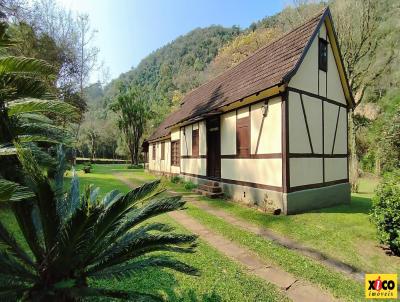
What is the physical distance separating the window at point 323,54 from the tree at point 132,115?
32486mm

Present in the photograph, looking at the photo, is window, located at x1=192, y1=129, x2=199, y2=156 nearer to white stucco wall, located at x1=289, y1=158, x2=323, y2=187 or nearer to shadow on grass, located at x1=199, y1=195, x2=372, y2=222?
shadow on grass, located at x1=199, y1=195, x2=372, y2=222

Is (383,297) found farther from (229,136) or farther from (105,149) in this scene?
(105,149)

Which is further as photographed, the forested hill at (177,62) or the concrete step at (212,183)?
the forested hill at (177,62)

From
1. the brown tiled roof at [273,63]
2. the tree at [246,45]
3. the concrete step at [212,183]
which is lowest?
the concrete step at [212,183]

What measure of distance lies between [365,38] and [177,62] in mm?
75497

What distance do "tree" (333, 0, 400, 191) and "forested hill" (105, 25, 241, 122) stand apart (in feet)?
122

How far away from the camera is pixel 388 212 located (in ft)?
18.8

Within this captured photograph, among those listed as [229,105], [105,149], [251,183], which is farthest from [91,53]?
[105,149]

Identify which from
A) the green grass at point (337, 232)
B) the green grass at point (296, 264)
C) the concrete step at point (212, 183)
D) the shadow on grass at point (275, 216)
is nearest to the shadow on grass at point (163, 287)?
the green grass at point (296, 264)

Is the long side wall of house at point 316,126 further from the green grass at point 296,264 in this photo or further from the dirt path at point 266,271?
the dirt path at point 266,271

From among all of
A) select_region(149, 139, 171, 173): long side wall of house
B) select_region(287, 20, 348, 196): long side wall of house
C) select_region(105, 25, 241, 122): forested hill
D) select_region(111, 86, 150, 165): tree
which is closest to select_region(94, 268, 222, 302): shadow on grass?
select_region(287, 20, 348, 196): long side wall of house

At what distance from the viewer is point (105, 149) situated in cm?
6394

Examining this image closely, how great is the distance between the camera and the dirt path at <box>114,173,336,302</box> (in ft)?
12.9

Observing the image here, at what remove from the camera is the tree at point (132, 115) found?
39188 mm
